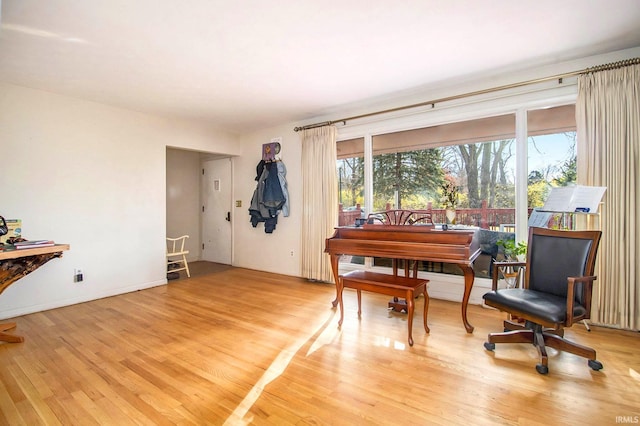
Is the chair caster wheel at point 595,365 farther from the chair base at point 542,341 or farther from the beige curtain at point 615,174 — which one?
the beige curtain at point 615,174

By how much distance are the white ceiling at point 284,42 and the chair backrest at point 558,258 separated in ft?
5.60

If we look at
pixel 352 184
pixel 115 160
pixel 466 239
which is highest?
pixel 115 160

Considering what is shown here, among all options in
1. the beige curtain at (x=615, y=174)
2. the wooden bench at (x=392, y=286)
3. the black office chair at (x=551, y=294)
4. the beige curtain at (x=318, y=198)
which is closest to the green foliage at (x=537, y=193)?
Result: the beige curtain at (x=615, y=174)

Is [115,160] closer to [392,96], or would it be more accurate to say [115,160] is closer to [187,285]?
[187,285]

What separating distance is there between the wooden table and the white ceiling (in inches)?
70.6

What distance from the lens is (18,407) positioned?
5.79 feet

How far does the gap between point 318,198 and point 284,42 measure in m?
2.42

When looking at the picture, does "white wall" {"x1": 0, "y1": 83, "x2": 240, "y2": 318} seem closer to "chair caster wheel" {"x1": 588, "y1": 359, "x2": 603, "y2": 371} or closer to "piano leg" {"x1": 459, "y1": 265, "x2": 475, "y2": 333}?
"piano leg" {"x1": 459, "y1": 265, "x2": 475, "y2": 333}

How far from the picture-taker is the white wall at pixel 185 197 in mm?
6125

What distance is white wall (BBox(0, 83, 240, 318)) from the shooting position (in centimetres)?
338

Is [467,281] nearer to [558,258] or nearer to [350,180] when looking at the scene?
[558,258]

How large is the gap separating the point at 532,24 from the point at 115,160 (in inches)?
194

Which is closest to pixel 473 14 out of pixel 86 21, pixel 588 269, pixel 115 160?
pixel 588 269

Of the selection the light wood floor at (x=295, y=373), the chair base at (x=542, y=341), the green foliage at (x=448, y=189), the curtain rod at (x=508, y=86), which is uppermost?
the curtain rod at (x=508, y=86)
